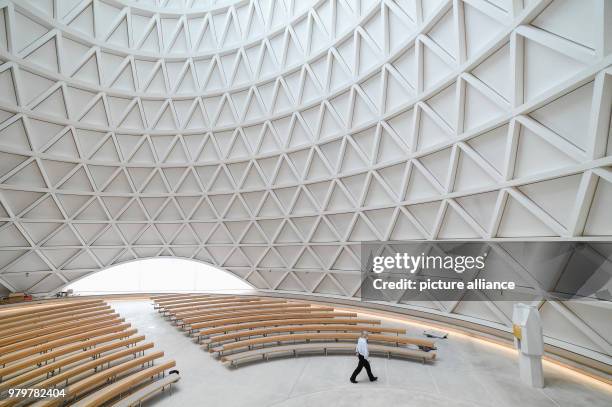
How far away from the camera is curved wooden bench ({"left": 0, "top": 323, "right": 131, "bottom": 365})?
1002cm

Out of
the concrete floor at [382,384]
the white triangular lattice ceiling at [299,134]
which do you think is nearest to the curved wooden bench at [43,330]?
the concrete floor at [382,384]

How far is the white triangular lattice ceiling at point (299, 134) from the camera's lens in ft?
35.0

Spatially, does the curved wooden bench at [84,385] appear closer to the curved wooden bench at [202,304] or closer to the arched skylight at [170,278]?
the curved wooden bench at [202,304]

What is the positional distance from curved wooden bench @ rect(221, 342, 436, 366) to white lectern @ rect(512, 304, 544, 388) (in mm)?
2947

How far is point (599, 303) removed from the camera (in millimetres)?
10195

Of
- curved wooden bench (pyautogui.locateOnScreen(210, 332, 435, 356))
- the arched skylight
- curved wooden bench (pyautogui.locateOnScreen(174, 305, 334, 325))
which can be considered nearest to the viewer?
curved wooden bench (pyautogui.locateOnScreen(210, 332, 435, 356))

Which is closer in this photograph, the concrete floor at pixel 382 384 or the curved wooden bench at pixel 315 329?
the concrete floor at pixel 382 384

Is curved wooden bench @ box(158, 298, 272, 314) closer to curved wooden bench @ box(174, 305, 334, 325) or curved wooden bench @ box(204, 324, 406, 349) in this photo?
curved wooden bench @ box(174, 305, 334, 325)

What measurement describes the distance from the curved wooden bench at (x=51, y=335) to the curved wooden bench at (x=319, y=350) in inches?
283

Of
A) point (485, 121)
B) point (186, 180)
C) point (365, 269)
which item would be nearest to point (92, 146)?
point (186, 180)

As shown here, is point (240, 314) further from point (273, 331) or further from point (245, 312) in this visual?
point (273, 331)

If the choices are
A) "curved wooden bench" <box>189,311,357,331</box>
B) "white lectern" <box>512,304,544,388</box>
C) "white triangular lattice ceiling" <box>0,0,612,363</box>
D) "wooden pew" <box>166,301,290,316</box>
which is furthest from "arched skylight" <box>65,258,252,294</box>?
"white lectern" <box>512,304,544,388</box>

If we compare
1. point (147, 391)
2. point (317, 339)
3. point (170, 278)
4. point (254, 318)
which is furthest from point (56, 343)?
point (170, 278)

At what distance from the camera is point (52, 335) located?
12391 mm
